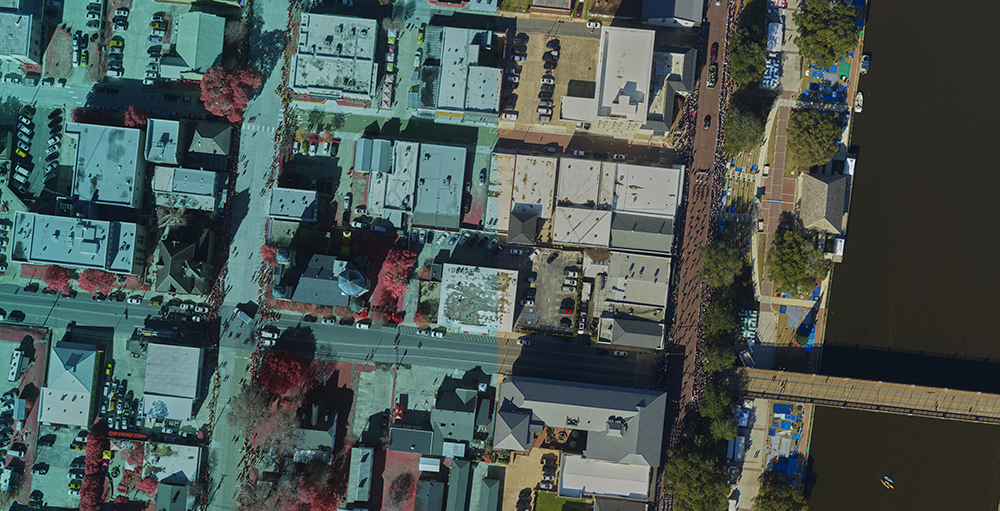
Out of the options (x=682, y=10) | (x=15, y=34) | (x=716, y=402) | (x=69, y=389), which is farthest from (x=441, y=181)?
(x=15, y=34)

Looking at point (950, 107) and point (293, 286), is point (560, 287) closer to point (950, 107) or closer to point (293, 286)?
point (293, 286)

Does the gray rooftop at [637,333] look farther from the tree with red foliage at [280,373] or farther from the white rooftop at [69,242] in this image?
the white rooftop at [69,242]

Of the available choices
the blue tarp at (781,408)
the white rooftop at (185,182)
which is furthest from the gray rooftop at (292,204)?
the blue tarp at (781,408)

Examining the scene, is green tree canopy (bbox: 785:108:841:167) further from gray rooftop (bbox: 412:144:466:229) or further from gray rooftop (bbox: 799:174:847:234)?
gray rooftop (bbox: 412:144:466:229)

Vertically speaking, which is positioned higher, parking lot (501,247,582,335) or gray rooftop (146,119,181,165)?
gray rooftop (146,119,181,165)

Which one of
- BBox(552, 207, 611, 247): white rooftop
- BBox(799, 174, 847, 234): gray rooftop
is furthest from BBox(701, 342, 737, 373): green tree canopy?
BBox(799, 174, 847, 234): gray rooftop
